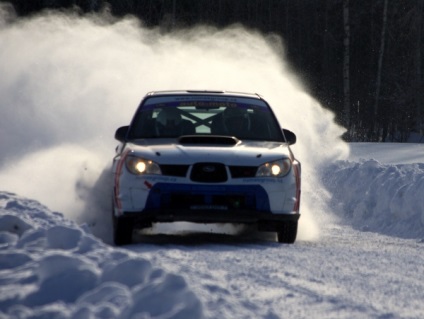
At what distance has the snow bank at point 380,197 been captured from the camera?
42.8 feet

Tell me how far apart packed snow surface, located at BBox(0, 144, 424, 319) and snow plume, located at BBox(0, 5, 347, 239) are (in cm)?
281

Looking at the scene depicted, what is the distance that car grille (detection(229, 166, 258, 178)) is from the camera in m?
9.60

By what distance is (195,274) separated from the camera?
6.93 meters

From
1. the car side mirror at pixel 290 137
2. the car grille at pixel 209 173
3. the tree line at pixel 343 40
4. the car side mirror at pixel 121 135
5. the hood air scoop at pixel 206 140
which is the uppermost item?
the hood air scoop at pixel 206 140

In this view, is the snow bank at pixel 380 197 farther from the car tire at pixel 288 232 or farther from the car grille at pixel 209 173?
the car grille at pixel 209 173

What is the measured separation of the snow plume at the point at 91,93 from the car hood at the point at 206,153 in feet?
7.75

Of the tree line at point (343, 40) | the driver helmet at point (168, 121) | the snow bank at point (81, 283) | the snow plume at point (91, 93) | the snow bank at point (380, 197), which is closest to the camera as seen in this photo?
the snow bank at point (81, 283)

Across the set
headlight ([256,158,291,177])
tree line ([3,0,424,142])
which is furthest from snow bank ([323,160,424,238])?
tree line ([3,0,424,142])

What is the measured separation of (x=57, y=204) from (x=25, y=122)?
1076 cm

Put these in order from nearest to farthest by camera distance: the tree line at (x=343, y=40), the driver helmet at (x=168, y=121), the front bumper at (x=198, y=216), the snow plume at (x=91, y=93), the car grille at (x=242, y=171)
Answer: the front bumper at (x=198, y=216) → the car grille at (x=242, y=171) → the driver helmet at (x=168, y=121) → the snow plume at (x=91, y=93) → the tree line at (x=343, y=40)

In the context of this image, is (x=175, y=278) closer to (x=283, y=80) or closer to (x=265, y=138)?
(x=265, y=138)

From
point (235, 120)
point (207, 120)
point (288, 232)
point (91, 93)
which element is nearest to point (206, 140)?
point (235, 120)

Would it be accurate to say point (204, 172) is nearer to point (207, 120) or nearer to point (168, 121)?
point (168, 121)

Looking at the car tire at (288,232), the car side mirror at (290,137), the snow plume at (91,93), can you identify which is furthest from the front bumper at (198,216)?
the snow plume at (91,93)
